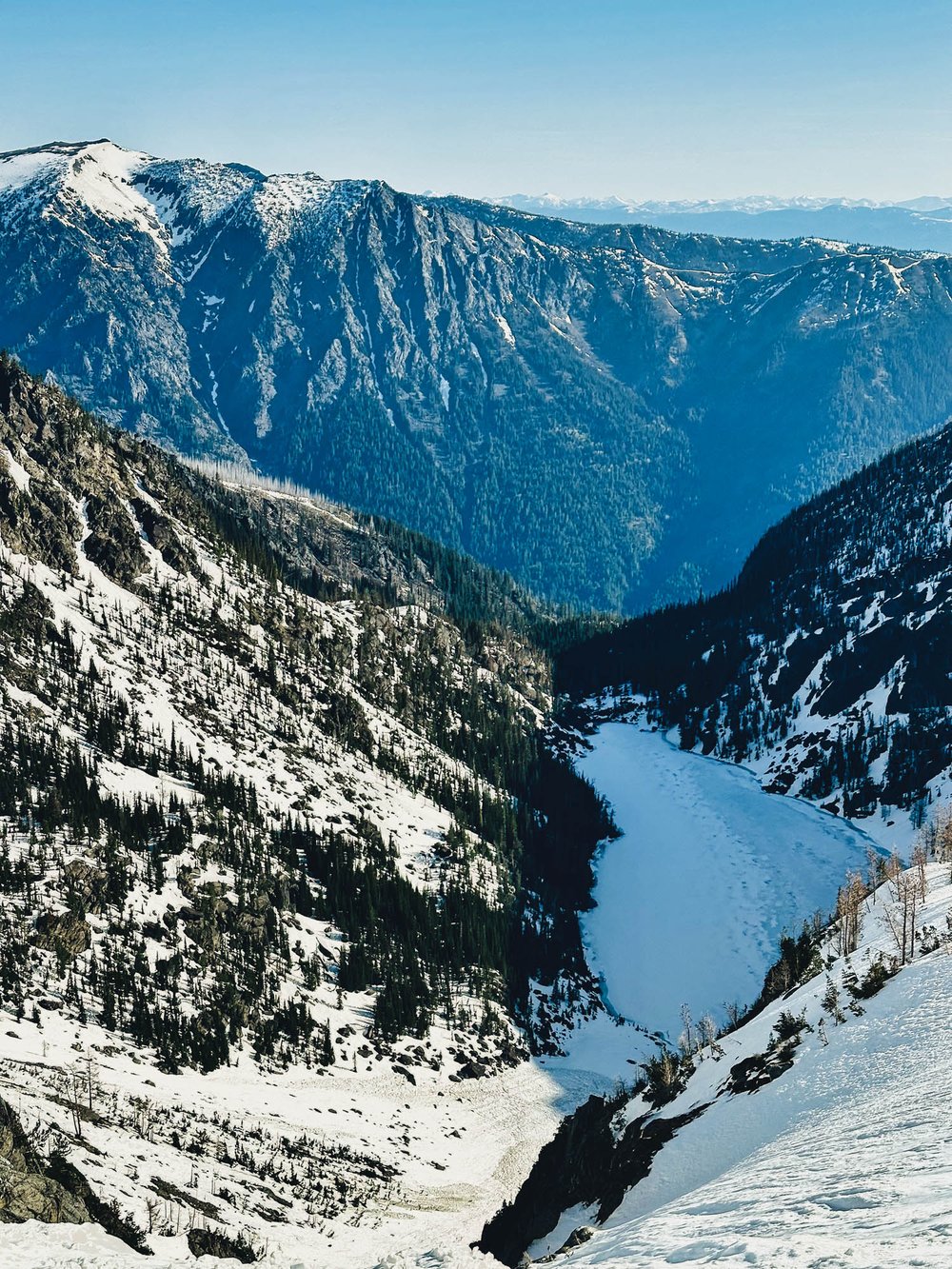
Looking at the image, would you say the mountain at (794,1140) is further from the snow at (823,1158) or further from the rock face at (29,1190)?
the rock face at (29,1190)

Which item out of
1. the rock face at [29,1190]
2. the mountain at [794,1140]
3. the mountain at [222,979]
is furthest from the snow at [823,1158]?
the mountain at [222,979]

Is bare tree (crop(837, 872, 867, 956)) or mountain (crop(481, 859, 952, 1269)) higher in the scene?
bare tree (crop(837, 872, 867, 956))

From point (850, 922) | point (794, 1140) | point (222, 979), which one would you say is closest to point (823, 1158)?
point (794, 1140)

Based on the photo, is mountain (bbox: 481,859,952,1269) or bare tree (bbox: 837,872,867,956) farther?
bare tree (bbox: 837,872,867,956)

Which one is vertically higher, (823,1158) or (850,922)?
(850,922)

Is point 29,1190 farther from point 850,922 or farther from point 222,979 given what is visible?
point 850,922

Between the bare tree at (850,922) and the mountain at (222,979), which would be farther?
the bare tree at (850,922)

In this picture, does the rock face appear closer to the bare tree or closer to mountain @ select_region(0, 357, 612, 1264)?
mountain @ select_region(0, 357, 612, 1264)

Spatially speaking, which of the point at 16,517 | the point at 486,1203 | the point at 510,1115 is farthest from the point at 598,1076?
the point at 16,517

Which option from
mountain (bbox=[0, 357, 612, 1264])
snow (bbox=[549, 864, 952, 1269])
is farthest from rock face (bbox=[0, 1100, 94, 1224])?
snow (bbox=[549, 864, 952, 1269])

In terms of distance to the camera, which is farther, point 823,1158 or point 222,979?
point 222,979

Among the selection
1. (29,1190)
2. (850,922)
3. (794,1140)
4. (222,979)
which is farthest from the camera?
(222,979)
